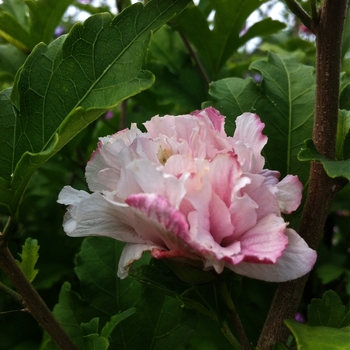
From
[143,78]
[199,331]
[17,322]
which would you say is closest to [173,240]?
[143,78]

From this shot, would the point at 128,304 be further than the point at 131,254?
Yes

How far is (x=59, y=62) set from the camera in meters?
0.48

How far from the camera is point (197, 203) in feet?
1.30

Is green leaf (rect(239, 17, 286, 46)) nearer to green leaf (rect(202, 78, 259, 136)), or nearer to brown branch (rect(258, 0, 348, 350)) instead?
green leaf (rect(202, 78, 259, 136))

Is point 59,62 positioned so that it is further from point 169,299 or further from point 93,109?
point 169,299

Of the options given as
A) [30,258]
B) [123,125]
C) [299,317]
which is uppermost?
[30,258]

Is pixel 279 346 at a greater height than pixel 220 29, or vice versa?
pixel 220 29

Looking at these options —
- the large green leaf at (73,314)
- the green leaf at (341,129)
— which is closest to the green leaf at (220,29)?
the green leaf at (341,129)

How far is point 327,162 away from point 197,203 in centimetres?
16

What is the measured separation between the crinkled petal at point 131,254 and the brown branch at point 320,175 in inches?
7.2

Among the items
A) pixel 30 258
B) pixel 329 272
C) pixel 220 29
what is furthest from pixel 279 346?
pixel 220 29

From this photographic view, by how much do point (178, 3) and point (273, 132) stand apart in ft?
0.84

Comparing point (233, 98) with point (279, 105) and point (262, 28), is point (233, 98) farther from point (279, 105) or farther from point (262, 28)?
point (262, 28)

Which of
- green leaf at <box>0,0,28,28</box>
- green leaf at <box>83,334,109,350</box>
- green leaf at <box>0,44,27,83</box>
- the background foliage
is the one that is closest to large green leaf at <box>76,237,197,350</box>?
the background foliage
